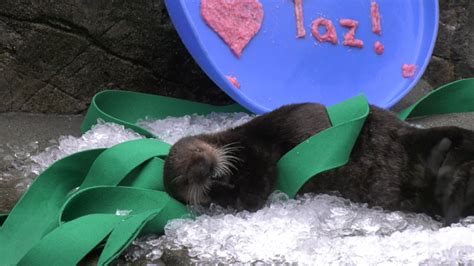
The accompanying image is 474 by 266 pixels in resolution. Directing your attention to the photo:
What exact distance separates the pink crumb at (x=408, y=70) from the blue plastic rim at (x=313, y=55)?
1 cm

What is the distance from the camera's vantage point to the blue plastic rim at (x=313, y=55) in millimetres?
2510

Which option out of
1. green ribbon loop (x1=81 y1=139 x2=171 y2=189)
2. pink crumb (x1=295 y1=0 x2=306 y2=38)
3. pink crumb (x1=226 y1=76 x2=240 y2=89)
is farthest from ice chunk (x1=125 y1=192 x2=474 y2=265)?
pink crumb (x1=295 y1=0 x2=306 y2=38)

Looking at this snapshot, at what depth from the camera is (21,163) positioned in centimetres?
231

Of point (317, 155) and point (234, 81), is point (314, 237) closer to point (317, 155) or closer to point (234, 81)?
point (317, 155)

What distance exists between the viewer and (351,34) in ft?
9.26

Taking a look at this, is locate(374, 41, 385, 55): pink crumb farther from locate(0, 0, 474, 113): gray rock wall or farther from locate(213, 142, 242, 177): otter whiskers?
locate(213, 142, 242, 177): otter whiskers

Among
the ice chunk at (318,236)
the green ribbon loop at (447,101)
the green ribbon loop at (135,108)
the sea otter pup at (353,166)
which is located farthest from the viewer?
the green ribbon loop at (447,101)

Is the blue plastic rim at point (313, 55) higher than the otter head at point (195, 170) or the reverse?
the reverse

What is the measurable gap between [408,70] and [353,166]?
1.15 meters

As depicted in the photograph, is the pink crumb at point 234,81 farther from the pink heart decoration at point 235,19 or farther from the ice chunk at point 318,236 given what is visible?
the ice chunk at point 318,236

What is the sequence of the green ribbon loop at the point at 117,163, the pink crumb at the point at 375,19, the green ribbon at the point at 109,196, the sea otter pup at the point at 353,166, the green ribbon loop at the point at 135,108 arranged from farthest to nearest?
the pink crumb at the point at 375,19
the green ribbon loop at the point at 135,108
the green ribbon loop at the point at 117,163
the sea otter pup at the point at 353,166
the green ribbon at the point at 109,196

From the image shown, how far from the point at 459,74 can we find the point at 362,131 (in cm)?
154

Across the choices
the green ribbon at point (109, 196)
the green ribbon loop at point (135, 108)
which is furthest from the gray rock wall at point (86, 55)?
the green ribbon at point (109, 196)

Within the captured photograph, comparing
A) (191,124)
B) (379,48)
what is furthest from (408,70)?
(191,124)
